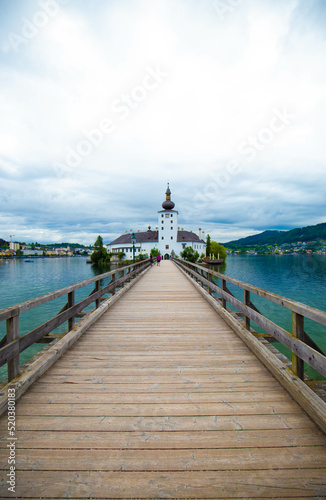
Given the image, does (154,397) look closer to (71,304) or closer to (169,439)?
(169,439)

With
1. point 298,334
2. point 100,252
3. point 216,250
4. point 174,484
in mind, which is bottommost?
point 174,484

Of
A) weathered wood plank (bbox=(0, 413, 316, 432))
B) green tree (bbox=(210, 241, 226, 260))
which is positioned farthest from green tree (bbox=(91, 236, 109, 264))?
weathered wood plank (bbox=(0, 413, 316, 432))

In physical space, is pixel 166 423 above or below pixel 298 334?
below

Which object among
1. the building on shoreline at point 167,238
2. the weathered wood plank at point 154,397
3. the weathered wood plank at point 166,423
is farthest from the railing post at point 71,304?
the building on shoreline at point 167,238

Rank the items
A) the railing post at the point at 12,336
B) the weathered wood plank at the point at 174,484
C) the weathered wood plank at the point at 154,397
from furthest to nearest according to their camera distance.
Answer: the railing post at the point at 12,336 < the weathered wood plank at the point at 154,397 < the weathered wood plank at the point at 174,484

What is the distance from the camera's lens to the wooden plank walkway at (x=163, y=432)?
1.79m

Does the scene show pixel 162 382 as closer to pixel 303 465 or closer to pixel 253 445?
pixel 253 445

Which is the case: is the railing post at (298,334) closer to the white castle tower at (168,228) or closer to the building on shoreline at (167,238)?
Result: the building on shoreline at (167,238)

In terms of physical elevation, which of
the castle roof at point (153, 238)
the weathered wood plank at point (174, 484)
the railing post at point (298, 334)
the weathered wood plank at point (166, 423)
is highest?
the castle roof at point (153, 238)

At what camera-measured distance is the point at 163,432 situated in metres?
2.28

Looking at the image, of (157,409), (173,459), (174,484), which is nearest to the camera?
(174,484)

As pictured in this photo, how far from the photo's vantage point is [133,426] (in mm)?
2346

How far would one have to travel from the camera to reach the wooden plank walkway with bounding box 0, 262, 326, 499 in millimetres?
1791

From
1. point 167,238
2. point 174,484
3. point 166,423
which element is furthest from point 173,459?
point 167,238
